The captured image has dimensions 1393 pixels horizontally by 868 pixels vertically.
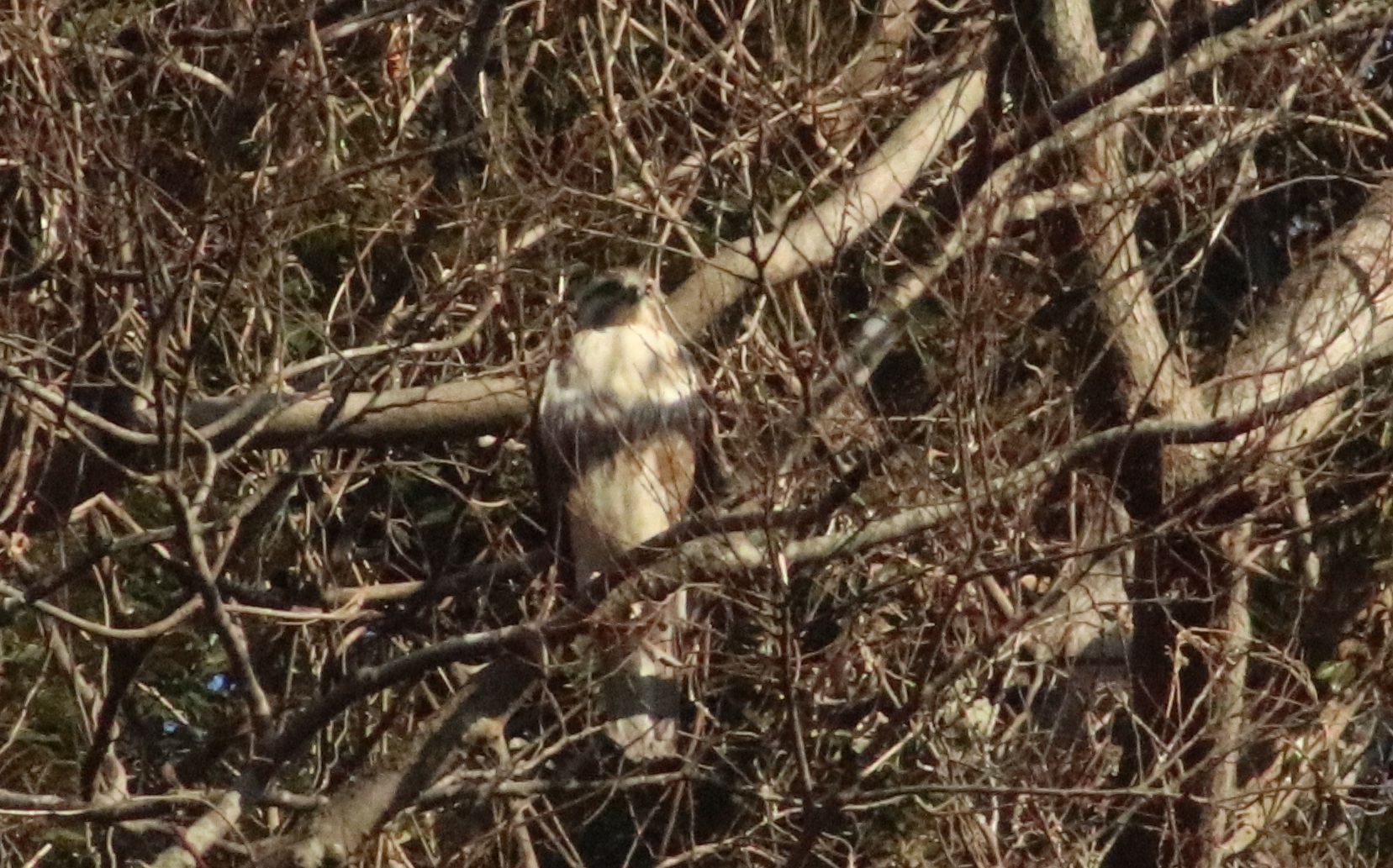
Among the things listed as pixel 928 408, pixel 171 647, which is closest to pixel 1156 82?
pixel 928 408

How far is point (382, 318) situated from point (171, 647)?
6.15ft

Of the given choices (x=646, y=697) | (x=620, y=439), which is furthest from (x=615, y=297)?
(x=646, y=697)

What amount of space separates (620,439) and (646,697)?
674 millimetres

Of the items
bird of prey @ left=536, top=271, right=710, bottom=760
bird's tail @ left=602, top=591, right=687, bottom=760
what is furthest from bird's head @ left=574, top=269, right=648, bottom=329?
bird's tail @ left=602, top=591, right=687, bottom=760

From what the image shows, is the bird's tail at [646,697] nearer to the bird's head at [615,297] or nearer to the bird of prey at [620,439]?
the bird of prey at [620,439]

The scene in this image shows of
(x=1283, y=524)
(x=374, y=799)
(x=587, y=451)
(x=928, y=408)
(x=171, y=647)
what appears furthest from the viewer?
(x=171, y=647)

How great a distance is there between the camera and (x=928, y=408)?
17.1ft

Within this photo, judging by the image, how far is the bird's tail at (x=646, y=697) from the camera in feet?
16.2

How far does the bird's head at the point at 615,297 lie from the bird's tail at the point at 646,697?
0.94 metres

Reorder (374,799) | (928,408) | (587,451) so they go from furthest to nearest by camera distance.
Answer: (587,451) → (928,408) → (374,799)

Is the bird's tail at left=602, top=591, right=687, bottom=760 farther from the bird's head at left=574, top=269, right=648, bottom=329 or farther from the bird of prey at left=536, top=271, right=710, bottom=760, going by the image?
the bird's head at left=574, top=269, right=648, bottom=329

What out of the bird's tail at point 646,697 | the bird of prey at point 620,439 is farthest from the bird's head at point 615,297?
the bird's tail at point 646,697

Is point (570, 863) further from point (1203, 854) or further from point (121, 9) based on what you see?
point (121, 9)

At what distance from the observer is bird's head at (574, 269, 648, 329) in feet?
19.2
